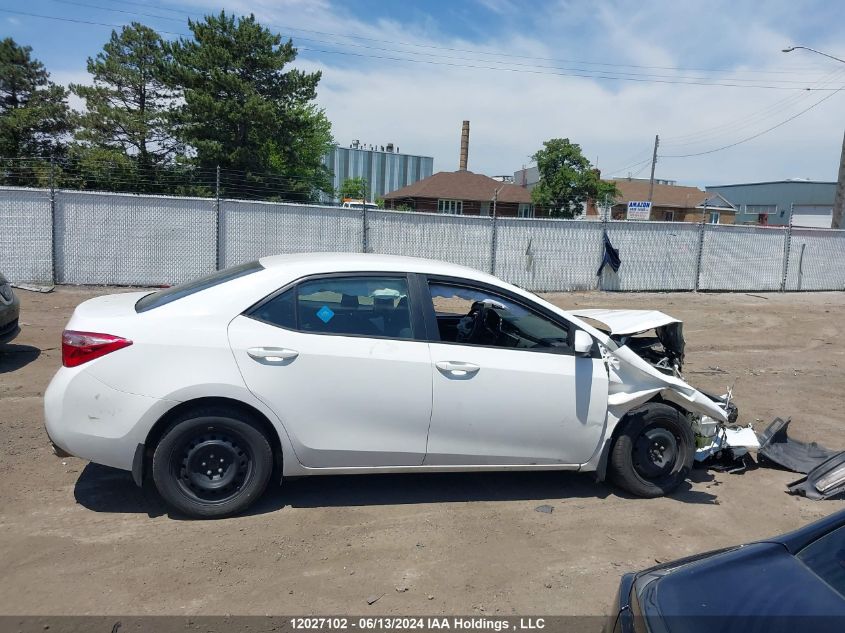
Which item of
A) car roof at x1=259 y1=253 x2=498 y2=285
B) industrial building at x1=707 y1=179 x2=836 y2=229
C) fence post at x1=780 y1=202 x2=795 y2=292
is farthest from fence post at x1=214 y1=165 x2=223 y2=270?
industrial building at x1=707 y1=179 x2=836 y2=229

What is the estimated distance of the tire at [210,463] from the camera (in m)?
4.09

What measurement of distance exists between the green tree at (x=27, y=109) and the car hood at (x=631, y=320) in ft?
101

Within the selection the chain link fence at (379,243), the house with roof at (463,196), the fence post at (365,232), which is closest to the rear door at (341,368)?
the chain link fence at (379,243)

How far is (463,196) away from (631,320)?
39.8 metres

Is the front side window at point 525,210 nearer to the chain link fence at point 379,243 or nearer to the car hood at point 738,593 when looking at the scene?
the chain link fence at point 379,243

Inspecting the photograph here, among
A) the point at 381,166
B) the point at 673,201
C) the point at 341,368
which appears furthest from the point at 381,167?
the point at 341,368

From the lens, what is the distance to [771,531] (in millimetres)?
4461

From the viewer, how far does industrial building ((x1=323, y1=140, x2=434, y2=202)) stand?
75.3m

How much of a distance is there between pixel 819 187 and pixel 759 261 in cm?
5138

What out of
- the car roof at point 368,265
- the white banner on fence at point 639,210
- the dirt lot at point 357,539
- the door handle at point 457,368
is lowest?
the dirt lot at point 357,539

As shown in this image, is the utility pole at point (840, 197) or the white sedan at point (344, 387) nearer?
the white sedan at point (344, 387)

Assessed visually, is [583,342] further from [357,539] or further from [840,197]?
[840,197]

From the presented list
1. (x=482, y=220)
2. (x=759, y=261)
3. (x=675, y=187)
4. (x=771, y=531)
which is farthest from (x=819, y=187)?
(x=771, y=531)

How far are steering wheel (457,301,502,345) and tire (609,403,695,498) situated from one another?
112 cm
